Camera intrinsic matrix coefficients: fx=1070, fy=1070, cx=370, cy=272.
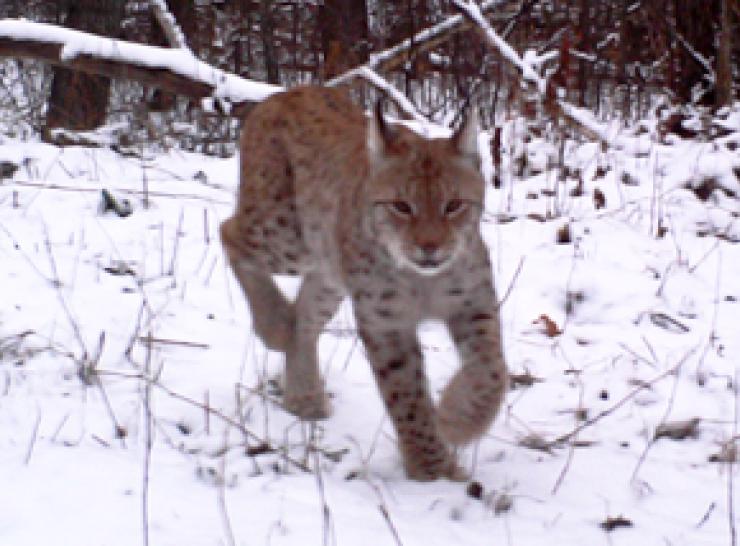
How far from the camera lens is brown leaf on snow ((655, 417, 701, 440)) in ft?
12.2

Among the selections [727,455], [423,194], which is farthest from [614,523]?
[423,194]

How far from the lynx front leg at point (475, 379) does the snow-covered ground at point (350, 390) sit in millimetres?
152

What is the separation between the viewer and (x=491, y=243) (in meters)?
6.16

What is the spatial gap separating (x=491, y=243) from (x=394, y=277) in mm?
2625

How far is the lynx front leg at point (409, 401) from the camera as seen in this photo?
11.6 feet

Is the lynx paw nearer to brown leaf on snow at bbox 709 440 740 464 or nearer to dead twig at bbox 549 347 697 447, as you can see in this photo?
dead twig at bbox 549 347 697 447

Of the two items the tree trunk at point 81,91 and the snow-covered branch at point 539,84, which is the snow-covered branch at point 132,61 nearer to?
the snow-covered branch at point 539,84

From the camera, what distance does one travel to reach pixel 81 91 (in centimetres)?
1086

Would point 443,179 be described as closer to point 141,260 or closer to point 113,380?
point 113,380

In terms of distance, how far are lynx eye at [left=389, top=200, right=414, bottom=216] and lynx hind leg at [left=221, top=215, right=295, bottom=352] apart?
3.57ft

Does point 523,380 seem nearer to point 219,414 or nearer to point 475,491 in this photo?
point 475,491

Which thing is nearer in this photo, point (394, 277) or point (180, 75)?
point (394, 277)

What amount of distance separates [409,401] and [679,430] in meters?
0.96

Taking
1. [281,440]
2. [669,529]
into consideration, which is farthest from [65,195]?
[669,529]
